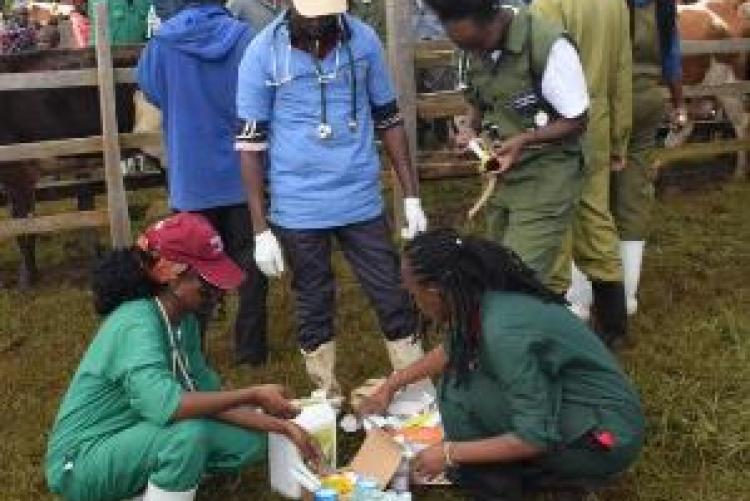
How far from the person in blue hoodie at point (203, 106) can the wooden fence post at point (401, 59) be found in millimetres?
1964

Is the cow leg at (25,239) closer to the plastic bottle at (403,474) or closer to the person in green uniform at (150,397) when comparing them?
the person in green uniform at (150,397)

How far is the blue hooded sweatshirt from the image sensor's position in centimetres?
502

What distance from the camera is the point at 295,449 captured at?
3.80 metres

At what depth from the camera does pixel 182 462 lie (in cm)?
353

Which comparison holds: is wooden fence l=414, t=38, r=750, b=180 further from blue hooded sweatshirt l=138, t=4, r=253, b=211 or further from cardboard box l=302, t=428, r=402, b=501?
cardboard box l=302, t=428, r=402, b=501

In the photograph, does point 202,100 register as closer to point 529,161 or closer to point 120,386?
point 529,161

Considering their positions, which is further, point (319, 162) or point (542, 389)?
point (319, 162)

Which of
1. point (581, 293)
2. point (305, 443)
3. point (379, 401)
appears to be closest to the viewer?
point (305, 443)

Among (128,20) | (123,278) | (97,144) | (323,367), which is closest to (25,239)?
(97,144)

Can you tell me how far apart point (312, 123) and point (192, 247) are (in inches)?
34.4

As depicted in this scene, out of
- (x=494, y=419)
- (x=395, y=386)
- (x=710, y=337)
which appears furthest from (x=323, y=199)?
(x=710, y=337)

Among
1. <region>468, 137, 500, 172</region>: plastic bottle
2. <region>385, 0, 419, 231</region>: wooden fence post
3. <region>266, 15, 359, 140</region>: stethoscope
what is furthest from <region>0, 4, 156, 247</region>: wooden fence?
<region>468, 137, 500, 172</region>: plastic bottle

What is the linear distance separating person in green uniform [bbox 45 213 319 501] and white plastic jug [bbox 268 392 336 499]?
0.43 ft

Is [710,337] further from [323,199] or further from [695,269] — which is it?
[323,199]
